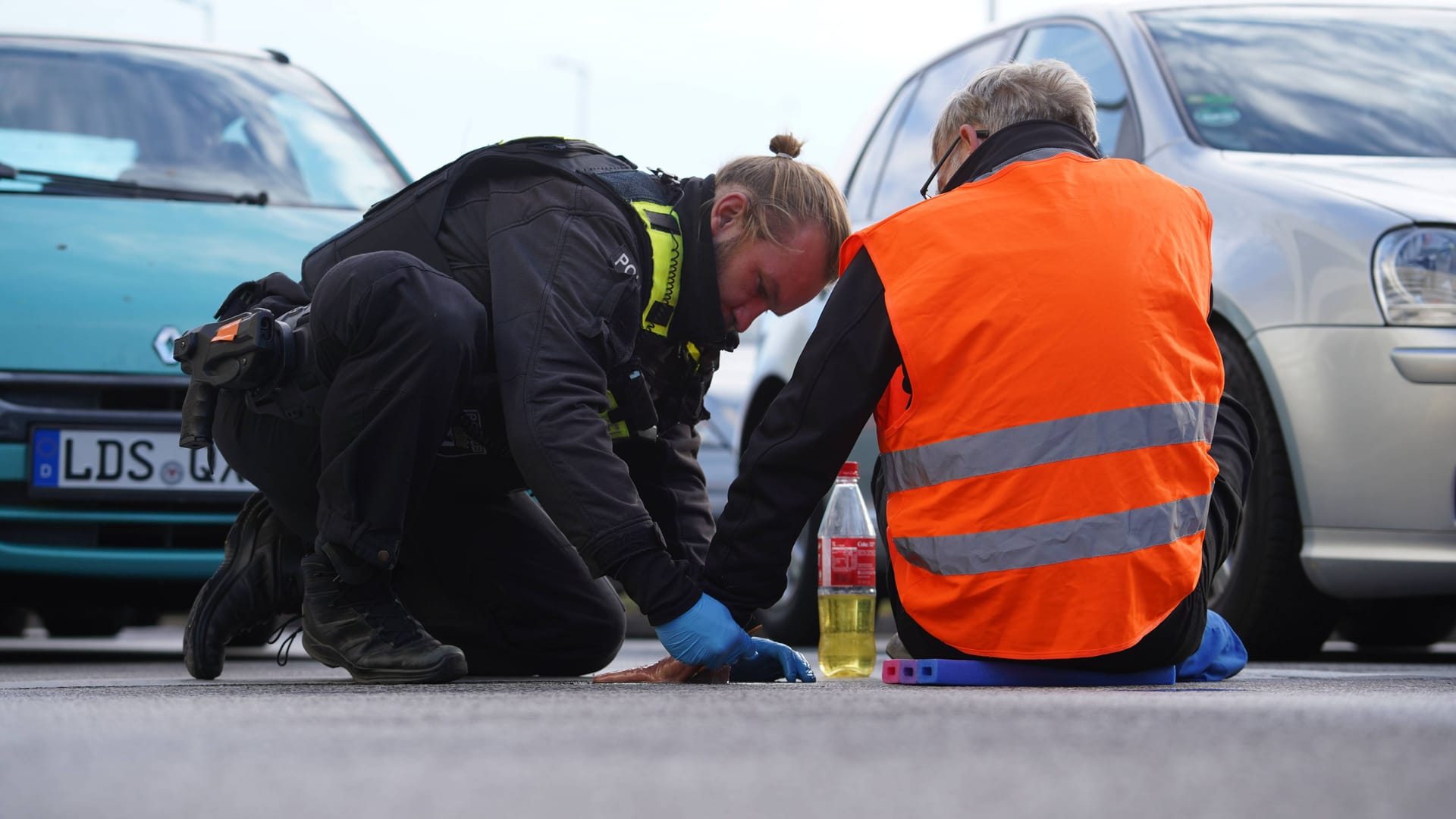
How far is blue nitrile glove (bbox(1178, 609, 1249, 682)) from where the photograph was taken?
3025 millimetres

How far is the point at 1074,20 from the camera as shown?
488 cm

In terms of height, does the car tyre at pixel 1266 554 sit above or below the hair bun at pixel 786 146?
below

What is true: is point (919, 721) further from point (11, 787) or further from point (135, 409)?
point (135, 409)

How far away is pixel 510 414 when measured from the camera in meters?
2.85

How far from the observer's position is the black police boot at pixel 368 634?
296 cm

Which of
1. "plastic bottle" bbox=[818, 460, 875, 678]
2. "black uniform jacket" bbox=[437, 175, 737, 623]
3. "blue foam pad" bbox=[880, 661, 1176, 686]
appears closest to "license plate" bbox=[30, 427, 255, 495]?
"black uniform jacket" bbox=[437, 175, 737, 623]

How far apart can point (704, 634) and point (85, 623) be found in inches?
176

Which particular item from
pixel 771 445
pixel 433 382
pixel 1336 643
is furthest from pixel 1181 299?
pixel 1336 643

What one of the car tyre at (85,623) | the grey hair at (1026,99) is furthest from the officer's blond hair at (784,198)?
the car tyre at (85,623)

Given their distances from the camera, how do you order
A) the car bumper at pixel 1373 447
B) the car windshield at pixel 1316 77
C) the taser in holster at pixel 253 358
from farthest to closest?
the car windshield at pixel 1316 77 < the car bumper at pixel 1373 447 < the taser in holster at pixel 253 358

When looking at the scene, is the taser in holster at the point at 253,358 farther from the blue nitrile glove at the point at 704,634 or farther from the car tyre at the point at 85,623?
the car tyre at the point at 85,623

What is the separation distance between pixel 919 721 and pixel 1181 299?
947 mm

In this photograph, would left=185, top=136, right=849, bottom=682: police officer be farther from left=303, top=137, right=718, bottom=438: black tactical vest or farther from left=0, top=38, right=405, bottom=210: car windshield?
left=0, top=38, right=405, bottom=210: car windshield

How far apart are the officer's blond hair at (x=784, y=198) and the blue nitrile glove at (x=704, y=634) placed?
0.69 m
